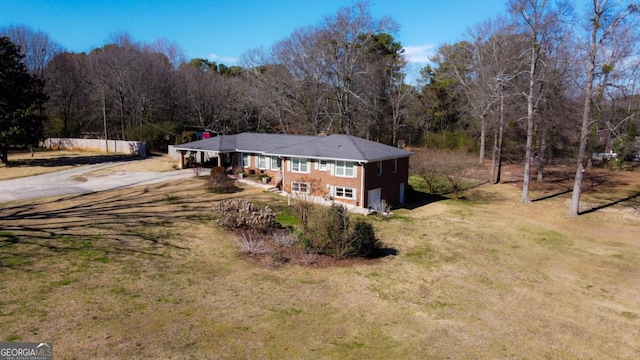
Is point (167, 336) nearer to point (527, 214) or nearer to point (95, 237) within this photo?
point (95, 237)

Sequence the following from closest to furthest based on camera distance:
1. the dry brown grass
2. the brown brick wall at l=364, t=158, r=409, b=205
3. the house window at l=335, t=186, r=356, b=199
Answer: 1. the brown brick wall at l=364, t=158, r=409, b=205
2. the house window at l=335, t=186, r=356, b=199
3. the dry brown grass

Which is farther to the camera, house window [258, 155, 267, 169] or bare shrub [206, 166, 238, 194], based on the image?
house window [258, 155, 267, 169]

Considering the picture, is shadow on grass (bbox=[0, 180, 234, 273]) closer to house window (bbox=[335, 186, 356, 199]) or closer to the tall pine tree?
house window (bbox=[335, 186, 356, 199])

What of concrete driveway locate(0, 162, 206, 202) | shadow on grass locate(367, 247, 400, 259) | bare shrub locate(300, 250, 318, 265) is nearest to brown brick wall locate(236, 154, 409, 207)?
shadow on grass locate(367, 247, 400, 259)

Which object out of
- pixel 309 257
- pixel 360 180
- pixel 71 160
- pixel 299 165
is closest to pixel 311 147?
pixel 299 165

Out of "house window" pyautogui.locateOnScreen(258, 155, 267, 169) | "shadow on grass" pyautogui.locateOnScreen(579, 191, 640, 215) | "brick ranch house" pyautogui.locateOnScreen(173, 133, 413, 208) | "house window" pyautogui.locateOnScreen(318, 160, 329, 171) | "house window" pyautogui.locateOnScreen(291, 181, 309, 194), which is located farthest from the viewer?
"house window" pyautogui.locateOnScreen(258, 155, 267, 169)

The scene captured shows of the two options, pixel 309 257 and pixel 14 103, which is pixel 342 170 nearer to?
pixel 309 257

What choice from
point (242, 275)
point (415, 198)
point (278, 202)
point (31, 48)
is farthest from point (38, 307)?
point (31, 48)

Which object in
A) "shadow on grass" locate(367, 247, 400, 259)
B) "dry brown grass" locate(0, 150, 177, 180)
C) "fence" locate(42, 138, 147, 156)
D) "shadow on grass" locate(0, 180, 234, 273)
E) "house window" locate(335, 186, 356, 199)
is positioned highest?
"fence" locate(42, 138, 147, 156)
